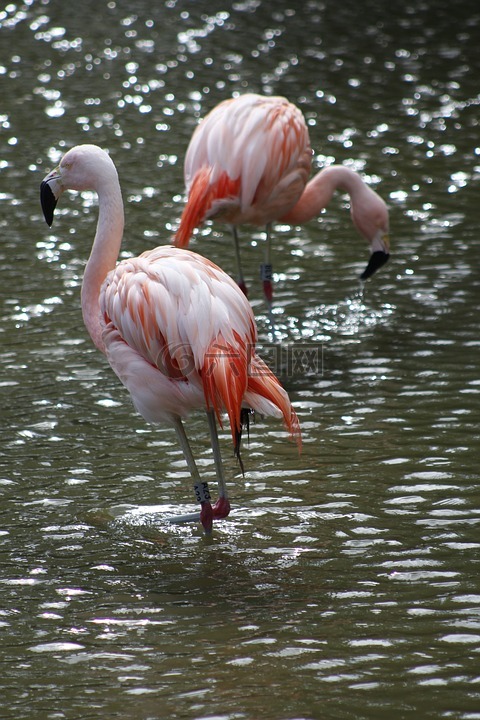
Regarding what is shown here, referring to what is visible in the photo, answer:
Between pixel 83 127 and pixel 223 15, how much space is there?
5532 mm

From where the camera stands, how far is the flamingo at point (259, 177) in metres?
5.91

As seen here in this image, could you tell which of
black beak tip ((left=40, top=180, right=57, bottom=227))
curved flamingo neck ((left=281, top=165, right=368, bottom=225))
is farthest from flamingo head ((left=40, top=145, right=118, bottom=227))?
curved flamingo neck ((left=281, top=165, right=368, bottom=225))

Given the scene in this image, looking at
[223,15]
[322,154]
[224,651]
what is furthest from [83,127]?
[224,651]

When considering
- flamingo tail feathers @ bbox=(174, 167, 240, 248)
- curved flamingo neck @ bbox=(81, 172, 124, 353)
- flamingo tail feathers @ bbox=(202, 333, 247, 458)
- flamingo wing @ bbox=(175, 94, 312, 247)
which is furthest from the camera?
flamingo wing @ bbox=(175, 94, 312, 247)

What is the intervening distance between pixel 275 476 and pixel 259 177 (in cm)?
191

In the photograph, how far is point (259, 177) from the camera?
19.6ft

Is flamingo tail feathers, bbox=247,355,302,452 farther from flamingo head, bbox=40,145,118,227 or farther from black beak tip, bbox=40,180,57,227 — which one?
black beak tip, bbox=40,180,57,227

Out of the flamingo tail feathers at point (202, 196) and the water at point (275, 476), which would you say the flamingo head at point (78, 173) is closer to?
the water at point (275, 476)

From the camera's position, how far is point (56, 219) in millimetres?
8086

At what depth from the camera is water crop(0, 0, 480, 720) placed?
10.6 ft

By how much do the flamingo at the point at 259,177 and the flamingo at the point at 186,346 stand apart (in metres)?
1.64

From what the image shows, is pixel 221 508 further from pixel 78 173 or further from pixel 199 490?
pixel 78 173

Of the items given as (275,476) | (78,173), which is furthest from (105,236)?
(275,476)

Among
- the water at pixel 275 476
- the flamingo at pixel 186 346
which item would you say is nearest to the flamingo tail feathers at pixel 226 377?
the flamingo at pixel 186 346
